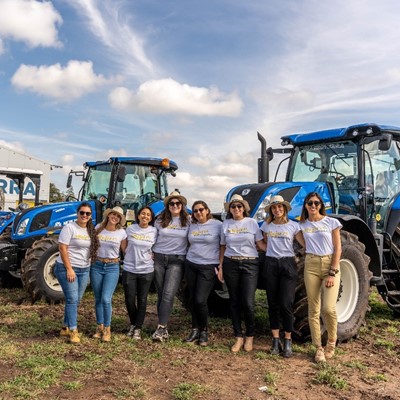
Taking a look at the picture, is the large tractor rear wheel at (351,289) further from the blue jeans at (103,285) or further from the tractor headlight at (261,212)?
the blue jeans at (103,285)

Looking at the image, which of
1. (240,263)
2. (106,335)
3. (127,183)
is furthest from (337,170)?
(127,183)

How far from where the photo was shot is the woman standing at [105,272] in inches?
219

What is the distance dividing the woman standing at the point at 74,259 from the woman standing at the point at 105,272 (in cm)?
9

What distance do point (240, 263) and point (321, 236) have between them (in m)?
0.90

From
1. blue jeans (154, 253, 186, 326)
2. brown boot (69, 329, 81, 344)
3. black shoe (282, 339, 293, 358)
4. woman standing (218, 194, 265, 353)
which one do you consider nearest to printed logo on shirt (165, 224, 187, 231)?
blue jeans (154, 253, 186, 326)

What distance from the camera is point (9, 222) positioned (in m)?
10.0

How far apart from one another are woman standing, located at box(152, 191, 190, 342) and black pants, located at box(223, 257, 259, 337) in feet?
1.97

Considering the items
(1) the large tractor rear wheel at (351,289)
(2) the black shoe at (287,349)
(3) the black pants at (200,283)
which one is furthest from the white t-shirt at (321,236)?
(3) the black pants at (200,283)

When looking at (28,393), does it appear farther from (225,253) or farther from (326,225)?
(326,225)

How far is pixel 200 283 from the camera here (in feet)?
18.0

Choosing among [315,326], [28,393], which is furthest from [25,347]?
[315,326]

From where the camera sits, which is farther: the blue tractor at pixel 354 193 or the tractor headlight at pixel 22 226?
the tractor headlight at pixel 22 226

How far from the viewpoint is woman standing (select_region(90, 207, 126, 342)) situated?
557cm

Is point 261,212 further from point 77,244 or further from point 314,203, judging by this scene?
point 77,244
